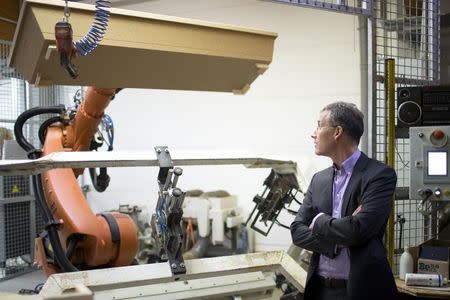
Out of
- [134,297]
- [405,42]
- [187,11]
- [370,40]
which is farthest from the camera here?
[187,11]

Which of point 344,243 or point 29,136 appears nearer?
point 344,243

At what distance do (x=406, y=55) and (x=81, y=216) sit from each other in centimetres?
266

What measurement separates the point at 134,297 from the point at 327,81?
11.2 feet

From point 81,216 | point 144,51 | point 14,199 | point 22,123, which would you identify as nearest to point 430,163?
point 144,51

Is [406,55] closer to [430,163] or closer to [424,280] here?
[430,163]

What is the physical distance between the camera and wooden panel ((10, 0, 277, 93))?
5.78 feet

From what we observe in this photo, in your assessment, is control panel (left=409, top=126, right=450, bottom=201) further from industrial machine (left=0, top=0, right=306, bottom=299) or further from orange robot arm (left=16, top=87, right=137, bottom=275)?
orange robot arm (left=16, top=87, right=137, bottom=275)

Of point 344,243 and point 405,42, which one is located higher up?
point 405,42

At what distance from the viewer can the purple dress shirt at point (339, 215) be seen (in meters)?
1.96

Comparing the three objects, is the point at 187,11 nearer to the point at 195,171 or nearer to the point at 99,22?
the point at 195,171

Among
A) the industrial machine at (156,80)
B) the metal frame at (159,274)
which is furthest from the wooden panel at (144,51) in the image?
the metal frame at (159,274)

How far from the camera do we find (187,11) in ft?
18.4

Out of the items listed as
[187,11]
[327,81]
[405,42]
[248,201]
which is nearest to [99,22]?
[405,42]

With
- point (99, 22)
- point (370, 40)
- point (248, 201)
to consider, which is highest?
point (370, 40)
